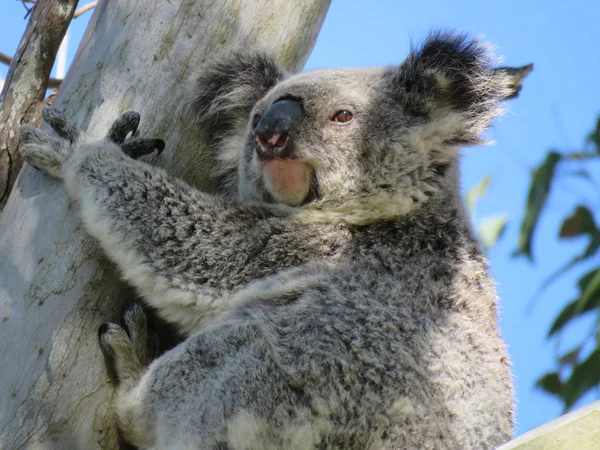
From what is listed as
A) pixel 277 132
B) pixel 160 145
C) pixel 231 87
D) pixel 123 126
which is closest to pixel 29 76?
pixel 123 126

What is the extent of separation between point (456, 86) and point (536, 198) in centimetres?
301

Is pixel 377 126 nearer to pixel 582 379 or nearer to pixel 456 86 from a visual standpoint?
pixel 456 86

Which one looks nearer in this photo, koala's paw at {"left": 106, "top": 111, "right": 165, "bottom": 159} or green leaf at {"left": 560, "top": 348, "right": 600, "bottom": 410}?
koala's paw at {"left": 106, "top": 111, "right": 165, "bottom": 159}

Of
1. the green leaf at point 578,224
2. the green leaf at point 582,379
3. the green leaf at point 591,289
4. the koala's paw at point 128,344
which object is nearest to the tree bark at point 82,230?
the koala's paw at point 128,344

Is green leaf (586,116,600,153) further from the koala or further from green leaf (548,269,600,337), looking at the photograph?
the koala

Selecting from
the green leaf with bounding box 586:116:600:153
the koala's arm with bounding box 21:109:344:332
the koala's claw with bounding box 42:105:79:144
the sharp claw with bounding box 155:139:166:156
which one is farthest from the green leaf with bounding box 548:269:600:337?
the koala's claw with bounding box 42:105:79:144

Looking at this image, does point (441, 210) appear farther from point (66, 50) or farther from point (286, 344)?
point (66, 50)

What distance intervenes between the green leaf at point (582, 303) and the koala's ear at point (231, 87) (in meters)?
2.80

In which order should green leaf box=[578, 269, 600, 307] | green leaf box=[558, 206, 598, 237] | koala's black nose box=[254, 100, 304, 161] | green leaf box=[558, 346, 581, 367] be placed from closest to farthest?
1. koala's black nose box=[254, 100, 304, 161]
2. green leaf box=[578, 269, 600, 307]
3. green leaf box=[558, 346, 581, 367]
4. green leaf box=[558, 206, 598, 237]

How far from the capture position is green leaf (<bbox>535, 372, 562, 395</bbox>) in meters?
5.90

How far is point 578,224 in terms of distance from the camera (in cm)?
606

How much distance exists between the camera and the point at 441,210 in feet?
10.8

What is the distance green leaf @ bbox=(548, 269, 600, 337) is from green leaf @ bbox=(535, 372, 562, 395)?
41 cm

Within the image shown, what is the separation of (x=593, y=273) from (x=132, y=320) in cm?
383
